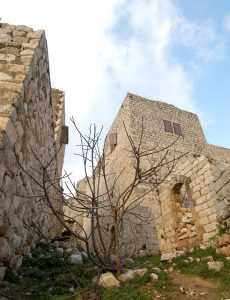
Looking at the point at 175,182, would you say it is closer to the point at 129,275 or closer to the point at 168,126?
the point at 129,275

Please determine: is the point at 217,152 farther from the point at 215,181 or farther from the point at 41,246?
the point at 41,246

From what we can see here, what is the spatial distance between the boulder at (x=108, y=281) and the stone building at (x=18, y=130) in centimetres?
109

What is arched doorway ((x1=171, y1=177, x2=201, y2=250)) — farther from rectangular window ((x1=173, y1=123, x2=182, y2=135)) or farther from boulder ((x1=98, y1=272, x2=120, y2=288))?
rectangular window ((x1=173, y1=123, x2=182, y2=135))

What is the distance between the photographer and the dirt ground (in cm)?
337

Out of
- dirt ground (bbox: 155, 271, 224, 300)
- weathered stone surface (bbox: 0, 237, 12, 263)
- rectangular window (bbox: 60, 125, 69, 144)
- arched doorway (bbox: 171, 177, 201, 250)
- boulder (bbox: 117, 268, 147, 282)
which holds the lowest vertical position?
dirt ground (bbox: 155, 271, 224, 300)

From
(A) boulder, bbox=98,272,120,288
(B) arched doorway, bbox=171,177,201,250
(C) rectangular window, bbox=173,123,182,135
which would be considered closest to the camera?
(A) boulder, bbox=98,272,120,288

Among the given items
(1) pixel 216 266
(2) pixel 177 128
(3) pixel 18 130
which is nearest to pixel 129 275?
(1) pixel 216 266

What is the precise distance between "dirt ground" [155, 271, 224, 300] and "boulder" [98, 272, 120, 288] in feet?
1.74

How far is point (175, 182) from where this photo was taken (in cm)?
887

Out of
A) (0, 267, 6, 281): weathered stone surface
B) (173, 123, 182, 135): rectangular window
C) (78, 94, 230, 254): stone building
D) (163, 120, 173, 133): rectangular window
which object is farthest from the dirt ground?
(173, 123, 182, 135): rectangular window

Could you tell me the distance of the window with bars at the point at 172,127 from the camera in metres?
14.6

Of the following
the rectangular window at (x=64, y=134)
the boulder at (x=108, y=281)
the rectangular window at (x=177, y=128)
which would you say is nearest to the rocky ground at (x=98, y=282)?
the boulder at (x=108, y=281)

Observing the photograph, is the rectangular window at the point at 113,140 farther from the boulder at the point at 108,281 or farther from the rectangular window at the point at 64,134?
the boulder at the point at 108,281

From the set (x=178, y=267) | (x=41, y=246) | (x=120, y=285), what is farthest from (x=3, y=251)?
(x=178, y=267)
